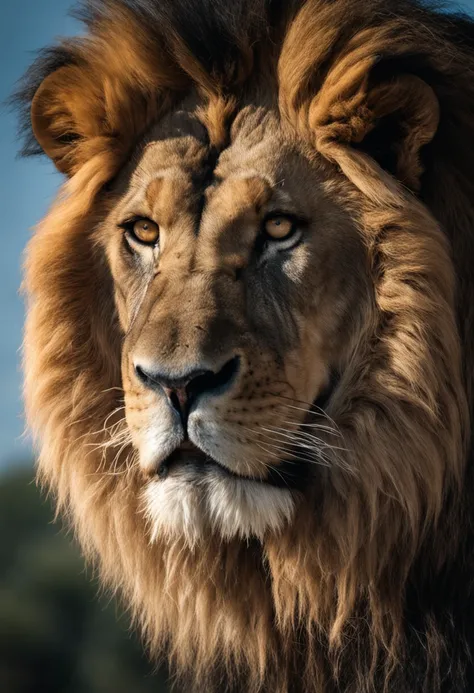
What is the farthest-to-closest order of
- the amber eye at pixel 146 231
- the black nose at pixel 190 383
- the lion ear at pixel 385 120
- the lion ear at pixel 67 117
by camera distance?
the lion ear at pixel 67 117 < the amber eye at pixel 146 231 < the lion ear at pixel 385 120 < the black nose at pixel 190 383

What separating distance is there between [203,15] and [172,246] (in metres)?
0.73

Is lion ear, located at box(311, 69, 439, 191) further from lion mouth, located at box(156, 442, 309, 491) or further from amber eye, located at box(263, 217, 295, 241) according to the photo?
lion mouth, located at box(156, 442, 309, 491)

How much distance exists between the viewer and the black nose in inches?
121

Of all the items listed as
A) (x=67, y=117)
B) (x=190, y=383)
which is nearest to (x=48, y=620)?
(x=67, y=117)

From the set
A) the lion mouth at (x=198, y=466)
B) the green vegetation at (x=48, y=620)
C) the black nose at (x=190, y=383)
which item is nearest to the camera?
the black nose at (x=190, y=383)

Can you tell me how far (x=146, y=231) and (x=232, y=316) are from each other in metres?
0.52

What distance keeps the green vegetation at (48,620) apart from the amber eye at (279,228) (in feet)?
10.9

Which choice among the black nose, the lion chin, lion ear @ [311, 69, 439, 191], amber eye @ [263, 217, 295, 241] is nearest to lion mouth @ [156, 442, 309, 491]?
the lion chin

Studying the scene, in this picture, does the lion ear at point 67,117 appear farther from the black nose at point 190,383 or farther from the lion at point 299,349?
the black nose at point 190,383

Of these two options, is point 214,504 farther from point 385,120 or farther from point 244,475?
point 385,120

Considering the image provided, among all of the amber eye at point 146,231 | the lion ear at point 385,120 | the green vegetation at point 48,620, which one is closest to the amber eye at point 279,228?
the lion ear at point 385,120

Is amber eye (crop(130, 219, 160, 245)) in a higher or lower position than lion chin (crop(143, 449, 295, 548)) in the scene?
higher

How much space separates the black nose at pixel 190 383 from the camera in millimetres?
3080

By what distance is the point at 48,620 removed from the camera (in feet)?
24.9
